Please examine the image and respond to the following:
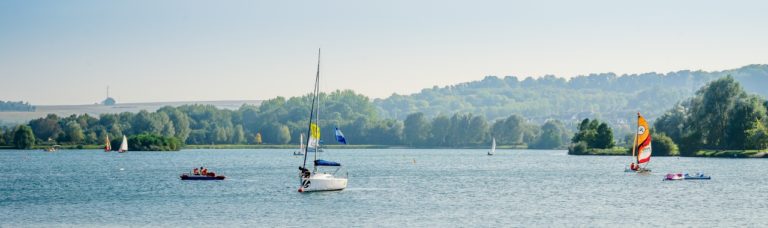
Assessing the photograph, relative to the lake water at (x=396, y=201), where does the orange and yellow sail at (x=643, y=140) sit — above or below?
above

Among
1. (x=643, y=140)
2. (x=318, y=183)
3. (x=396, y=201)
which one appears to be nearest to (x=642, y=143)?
(x=643, y=140)

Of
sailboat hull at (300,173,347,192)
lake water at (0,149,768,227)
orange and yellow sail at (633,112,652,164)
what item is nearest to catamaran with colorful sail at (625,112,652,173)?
orange and yellow sail at (633,112,652,164)

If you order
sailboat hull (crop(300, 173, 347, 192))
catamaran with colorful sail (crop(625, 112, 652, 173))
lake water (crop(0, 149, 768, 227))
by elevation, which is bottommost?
lake water (crop(0, 149, 768, 227))

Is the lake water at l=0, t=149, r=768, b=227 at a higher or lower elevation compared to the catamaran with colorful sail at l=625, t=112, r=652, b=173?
lower

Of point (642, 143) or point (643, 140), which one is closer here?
point (643, 140)

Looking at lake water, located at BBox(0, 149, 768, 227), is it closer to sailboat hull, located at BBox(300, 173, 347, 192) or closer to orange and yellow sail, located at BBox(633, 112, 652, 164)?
sailboat hull, located at BBox(300, 173, 347, 192)

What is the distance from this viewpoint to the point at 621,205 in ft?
298

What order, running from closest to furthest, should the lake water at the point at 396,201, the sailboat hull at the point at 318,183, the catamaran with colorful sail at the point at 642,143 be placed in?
1. the lake water at the point at 396,201
2. the sailboat hull at the point at 318,183
3. the catamaran with colorful sail at the point at 642,143

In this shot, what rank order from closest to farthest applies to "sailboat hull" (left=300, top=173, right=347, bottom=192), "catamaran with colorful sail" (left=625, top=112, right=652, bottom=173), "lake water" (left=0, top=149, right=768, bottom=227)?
"lake water" (left=0, top=149, right=768, bottom=227) < "sailboat hull" (left=300, top=173, right=347, bottom=192) < "catamaran with colorful sail" (left=625, top=112, right=652, bottom=173)

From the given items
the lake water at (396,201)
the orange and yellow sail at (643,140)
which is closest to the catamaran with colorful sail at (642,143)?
the orange and yellow sail at (643,140)

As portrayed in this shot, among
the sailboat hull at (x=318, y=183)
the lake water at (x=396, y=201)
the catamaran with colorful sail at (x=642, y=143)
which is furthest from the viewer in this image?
the catamaran with colorful sail at (x=642, y=143)

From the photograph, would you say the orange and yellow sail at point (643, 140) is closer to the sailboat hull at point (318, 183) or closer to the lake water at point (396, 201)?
the lake water at point (396, 201)

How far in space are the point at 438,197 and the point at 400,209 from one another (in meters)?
13.9

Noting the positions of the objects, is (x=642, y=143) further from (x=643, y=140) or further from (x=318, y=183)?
(x=318, y=183)
